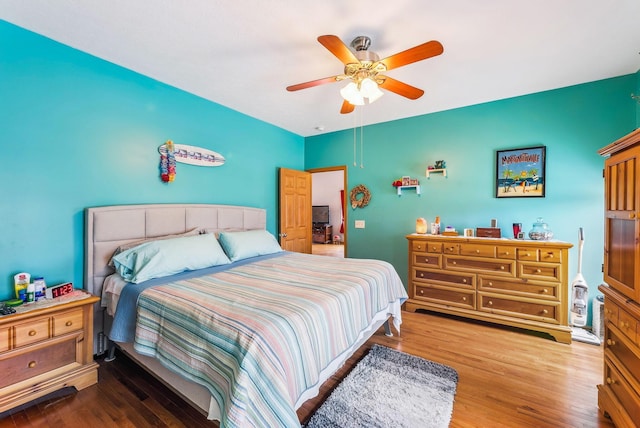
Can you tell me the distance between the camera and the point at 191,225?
120 inches

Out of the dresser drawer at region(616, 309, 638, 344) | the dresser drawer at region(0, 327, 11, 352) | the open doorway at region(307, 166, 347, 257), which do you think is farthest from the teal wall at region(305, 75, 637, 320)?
the open doorway at region(307, 166, 347, 257)

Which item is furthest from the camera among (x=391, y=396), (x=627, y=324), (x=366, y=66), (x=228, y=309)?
(x=366, y=66)

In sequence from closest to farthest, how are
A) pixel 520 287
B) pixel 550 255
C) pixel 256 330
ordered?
pixel 256 330, pixel 550 255, pixel 520 287

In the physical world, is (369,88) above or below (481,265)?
above

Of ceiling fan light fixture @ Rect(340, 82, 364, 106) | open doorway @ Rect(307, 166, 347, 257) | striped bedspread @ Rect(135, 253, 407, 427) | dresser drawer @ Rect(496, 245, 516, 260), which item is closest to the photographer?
striped bedspread @ Rect(135, 253, 407, 427)

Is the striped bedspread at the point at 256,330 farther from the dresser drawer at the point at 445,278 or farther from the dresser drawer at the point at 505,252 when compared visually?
the dresser drawer at the point at 505,252

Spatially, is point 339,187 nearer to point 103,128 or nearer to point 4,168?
point 103,128

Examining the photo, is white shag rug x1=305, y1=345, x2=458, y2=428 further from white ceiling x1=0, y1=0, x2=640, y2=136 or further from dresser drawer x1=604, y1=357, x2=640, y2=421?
white ceiling x1=0, y1=0, x2=640, y2=136

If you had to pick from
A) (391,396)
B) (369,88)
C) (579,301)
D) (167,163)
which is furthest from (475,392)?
(167,163)

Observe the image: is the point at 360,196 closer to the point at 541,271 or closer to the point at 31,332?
the point at 541,271

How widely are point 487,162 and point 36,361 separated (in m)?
4.72

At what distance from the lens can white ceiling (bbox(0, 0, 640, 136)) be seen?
5.85ft

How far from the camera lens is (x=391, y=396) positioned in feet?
6.17

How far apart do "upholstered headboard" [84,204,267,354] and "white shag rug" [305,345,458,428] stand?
2159mm
